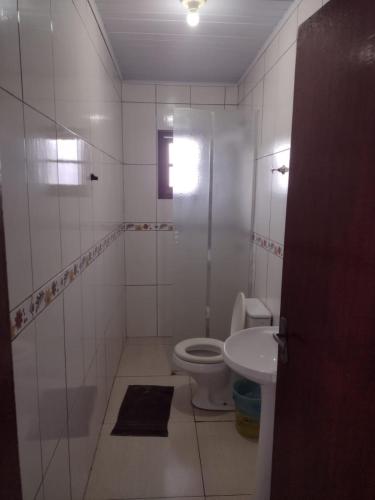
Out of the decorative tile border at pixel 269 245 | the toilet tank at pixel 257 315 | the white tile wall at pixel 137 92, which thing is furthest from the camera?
the white tile wall at pixel 137 92

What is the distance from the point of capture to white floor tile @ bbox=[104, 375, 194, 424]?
7.35 ft

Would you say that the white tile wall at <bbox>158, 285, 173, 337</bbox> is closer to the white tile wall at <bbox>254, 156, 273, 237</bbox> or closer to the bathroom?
the bathroom

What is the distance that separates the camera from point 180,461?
188cm

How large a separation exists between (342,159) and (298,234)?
307mm

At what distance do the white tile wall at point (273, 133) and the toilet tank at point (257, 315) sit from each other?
0.16 ft

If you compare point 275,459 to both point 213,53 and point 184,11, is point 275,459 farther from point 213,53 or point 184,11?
point 213,53

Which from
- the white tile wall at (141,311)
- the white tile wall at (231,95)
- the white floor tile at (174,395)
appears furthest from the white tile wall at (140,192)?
the white floor tile at (174,395)

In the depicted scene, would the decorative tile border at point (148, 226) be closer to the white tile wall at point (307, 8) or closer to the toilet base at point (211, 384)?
the toilet base at point (211, 384)

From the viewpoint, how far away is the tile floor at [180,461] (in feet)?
5.53

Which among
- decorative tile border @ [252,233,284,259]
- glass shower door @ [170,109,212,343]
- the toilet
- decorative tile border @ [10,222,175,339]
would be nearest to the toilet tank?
the toilet

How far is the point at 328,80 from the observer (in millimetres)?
A: 918

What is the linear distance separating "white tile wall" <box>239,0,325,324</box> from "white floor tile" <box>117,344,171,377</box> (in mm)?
1028

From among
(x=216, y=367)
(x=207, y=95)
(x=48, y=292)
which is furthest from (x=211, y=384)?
(x=207, y=95)

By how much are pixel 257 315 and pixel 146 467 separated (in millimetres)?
1018
